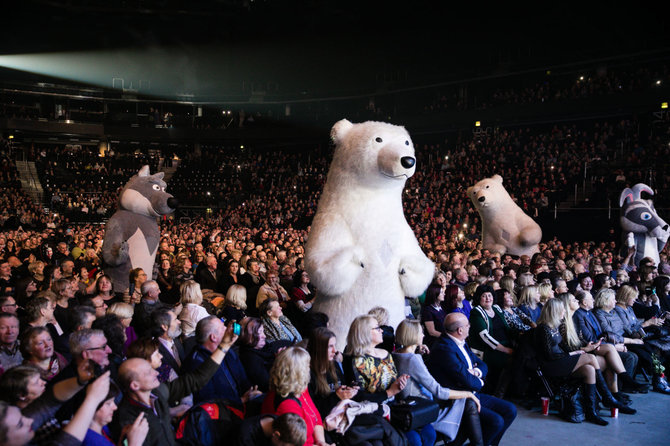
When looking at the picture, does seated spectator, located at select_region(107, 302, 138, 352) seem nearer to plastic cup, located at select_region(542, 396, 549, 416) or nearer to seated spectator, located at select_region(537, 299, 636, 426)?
seated spectator, located at select_region(537, 299, 636, 426)

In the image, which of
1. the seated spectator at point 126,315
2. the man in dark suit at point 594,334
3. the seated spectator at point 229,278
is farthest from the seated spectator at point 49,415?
the seated spectator at point 229,278

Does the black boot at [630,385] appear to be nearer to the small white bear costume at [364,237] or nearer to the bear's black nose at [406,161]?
the small white bear costume at [364,237]

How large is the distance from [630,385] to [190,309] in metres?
4.54

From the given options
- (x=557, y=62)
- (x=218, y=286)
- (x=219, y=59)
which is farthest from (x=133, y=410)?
(x=219, y=59)

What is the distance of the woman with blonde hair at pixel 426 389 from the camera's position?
4.29 metres

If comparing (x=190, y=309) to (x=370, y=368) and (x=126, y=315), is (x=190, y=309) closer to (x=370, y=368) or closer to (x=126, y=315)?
(x=126, y=315)

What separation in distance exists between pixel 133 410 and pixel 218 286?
5349 mm

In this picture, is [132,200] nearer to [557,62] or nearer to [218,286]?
[218,286]

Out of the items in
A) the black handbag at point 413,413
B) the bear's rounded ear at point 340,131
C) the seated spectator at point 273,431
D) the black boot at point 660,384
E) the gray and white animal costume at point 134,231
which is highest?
the bear's rounded ear at point 340,131

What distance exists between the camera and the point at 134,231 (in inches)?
Result: 345

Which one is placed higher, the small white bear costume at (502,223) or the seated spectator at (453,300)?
the small white bear costume at (502,223)

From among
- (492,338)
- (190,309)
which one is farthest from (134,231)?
(492,338)

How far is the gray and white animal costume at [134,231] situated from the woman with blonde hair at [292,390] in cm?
555

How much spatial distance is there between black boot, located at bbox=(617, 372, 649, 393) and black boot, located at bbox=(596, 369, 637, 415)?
686 millimetres
